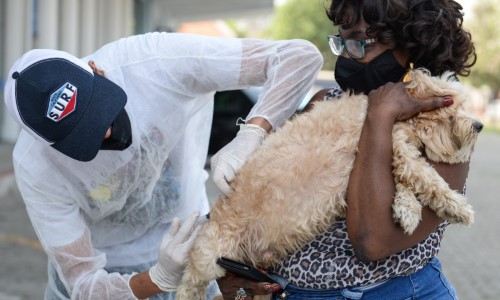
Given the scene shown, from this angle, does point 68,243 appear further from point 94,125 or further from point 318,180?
point 318,180

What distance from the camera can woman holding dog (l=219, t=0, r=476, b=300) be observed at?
Answer: 2.09 m

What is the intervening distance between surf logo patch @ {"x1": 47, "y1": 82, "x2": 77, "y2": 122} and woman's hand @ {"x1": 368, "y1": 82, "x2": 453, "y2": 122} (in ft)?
3.67

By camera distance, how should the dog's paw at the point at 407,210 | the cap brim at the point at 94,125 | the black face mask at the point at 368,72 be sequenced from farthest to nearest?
1. the cap brim at the point at 94,125
2. the black face mask at the point at 368,72
3. the dog's paw at the point at 407,210

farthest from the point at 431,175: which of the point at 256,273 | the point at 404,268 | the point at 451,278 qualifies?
the point at 451,278

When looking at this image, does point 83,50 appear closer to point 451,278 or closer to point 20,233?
point 20,233

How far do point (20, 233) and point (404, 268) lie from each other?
21.4 feet

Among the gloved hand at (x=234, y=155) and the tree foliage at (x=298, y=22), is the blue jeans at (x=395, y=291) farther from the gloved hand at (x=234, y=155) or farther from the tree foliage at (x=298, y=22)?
the tree foliage at (x=298, y=22)

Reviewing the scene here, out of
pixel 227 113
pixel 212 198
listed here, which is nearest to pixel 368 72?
pixel 212 198

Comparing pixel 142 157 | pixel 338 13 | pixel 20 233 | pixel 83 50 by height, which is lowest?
pixel 83 50

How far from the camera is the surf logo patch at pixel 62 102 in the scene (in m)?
2.45

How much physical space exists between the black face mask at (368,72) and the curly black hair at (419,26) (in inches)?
2.4

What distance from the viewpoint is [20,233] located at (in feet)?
25.7

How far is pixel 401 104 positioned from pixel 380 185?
0.90 ft

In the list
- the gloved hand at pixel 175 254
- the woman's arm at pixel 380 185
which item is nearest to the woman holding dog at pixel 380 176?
the woman's arm at pixel 380 185
